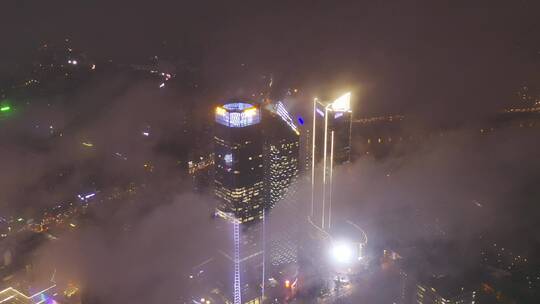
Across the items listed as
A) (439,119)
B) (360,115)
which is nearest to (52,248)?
(360,115)

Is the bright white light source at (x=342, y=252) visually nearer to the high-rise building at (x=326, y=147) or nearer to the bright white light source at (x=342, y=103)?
the high-rise building at (x=326, y=147)

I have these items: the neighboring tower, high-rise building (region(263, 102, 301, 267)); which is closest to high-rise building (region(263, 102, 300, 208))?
high-rise building (region(263, 102, 301, 267))

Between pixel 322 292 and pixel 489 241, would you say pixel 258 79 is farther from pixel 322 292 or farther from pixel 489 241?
pixel 489 241

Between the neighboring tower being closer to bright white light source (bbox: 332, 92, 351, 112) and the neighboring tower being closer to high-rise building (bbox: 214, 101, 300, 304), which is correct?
high-rise building (bbox: 214, 101, 300, 304)

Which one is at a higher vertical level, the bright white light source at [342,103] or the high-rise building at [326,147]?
the bright white light source at [342,103]

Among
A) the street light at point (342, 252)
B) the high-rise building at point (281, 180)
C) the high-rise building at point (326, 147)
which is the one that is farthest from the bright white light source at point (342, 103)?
the street light at point (342, 252)

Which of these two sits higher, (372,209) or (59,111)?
(59,111)
